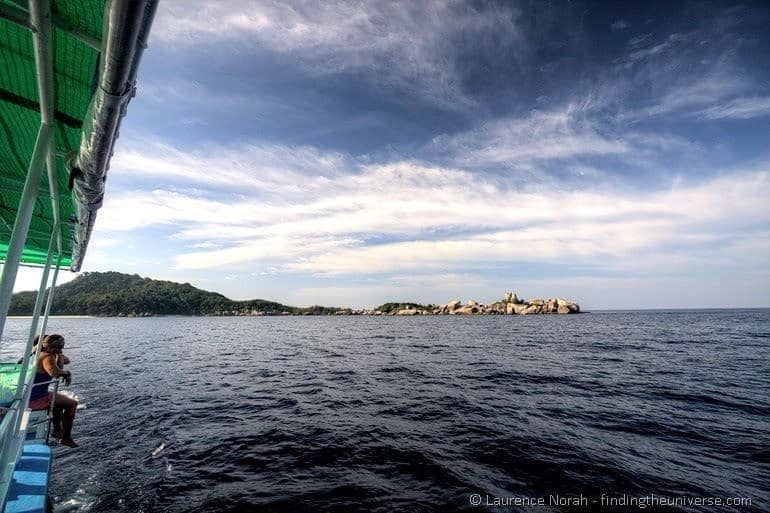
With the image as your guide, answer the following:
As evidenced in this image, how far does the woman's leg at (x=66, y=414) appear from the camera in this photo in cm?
967

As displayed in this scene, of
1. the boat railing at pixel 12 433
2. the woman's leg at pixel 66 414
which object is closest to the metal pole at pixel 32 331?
the boat railing at pixel 12 433

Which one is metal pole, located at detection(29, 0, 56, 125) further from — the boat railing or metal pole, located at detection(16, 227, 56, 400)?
metal pole, located at detection(16, 227, 56, 400)

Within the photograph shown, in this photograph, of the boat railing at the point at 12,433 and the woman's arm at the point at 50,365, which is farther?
the woman's arm at the point at 50,365

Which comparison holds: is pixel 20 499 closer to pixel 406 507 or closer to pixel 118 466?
pixel 118 466

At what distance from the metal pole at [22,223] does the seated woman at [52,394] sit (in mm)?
7319

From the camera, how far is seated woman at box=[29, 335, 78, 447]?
936cm

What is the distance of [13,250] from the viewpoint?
4074 mm

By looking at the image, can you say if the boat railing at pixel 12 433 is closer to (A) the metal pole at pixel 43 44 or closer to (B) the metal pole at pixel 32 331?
(B) the metal pole at pixel 32 331

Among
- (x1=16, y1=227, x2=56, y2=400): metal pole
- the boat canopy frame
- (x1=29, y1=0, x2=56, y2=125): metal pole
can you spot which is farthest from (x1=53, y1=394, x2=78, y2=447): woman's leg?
(x1=29, y1=0, x2=56, y2=125): metal pole

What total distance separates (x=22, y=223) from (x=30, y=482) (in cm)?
566

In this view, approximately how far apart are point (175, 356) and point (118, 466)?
3147 centimetres

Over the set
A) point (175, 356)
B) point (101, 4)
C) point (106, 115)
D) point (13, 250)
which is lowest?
point (175, 356)

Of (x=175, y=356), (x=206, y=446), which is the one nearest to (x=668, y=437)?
(x=206, y=446)

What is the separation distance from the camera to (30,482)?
6.23m
